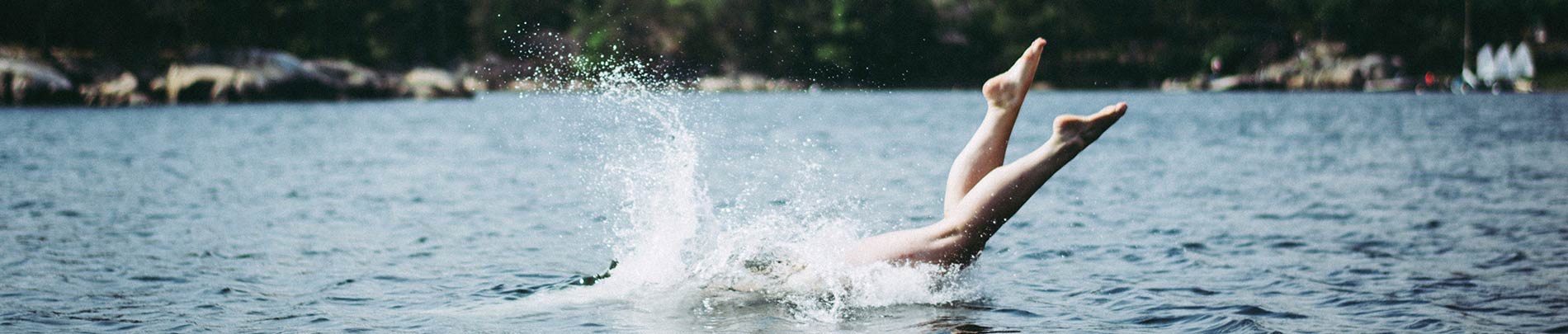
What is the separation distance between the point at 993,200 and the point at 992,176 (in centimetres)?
14

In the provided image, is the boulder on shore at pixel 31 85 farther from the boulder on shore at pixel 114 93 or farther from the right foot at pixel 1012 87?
the right foot at pixel 1012 87

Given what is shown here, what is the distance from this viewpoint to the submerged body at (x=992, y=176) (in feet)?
26.3

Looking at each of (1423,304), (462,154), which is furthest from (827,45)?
(1423,304)

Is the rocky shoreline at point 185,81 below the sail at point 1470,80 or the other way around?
the other way around

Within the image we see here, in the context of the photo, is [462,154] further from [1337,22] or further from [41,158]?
[1337,22]

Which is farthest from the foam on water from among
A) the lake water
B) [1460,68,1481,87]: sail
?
[1460,68,1481,87]: sail

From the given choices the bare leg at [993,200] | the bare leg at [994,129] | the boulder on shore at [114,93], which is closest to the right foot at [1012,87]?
the bare leg at [994,129]

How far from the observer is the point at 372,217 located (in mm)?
16203

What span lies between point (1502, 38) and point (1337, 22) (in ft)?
42.5

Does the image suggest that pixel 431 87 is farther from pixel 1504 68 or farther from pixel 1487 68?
pixel 1504 68

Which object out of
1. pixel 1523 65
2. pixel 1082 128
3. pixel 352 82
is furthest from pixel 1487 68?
pixel 1082 128

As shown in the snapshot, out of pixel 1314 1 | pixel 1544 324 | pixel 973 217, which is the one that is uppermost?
pixel 1314 1

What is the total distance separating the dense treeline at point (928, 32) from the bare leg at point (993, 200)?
304 feet

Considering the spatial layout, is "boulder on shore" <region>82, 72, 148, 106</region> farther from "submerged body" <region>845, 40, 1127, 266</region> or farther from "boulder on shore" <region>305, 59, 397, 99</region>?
"submerged body" <region>845, 40, 1127, 266</region>
